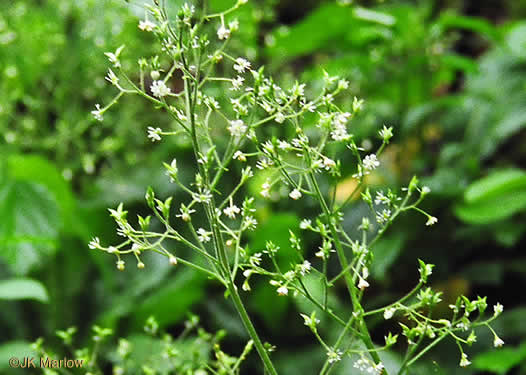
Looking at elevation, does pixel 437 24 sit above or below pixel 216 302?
above

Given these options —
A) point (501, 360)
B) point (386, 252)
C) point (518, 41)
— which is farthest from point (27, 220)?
point (518, 41)

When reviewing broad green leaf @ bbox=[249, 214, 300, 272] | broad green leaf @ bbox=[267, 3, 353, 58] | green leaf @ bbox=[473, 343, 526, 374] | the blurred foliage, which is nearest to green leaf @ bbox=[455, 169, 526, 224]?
the blurred foliage

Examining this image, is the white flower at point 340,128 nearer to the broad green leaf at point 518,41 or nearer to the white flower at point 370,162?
the white flower at point 370,162

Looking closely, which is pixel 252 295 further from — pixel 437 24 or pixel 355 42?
pixel 437 24

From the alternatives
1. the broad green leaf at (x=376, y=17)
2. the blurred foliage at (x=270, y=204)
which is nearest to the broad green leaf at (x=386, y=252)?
the blurred foliage at (x=270, y=204)

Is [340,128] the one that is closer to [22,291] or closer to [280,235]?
[22,291]

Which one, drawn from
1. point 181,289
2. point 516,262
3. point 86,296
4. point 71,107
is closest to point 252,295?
point 181,289

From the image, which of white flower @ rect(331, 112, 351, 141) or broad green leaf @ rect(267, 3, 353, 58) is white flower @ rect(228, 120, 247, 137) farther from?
broad green leaf @ rect(267, 3, 353, 58)
